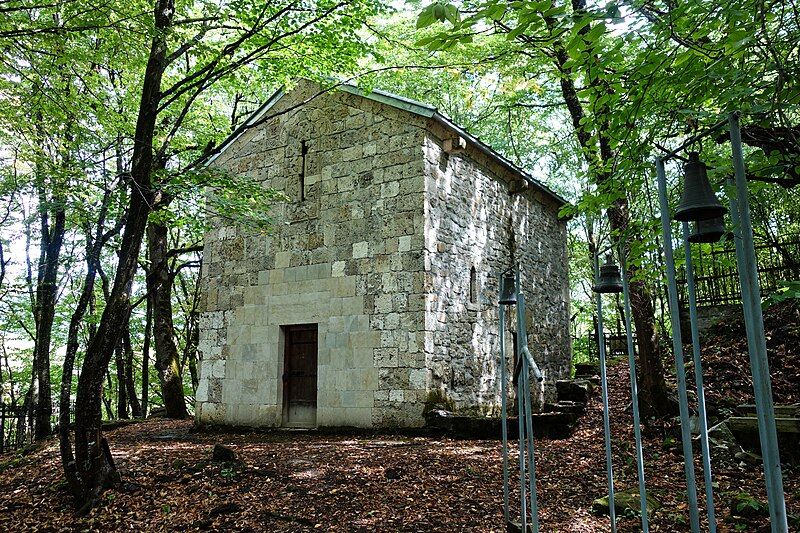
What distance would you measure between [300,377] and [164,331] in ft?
17.6

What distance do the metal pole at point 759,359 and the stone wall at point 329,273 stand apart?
22.4 ft

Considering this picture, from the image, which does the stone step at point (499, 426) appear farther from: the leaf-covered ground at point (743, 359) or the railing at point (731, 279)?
the railing at point (731, 279)

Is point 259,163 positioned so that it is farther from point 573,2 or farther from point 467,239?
point 573,2

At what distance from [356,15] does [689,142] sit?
563 centimetres

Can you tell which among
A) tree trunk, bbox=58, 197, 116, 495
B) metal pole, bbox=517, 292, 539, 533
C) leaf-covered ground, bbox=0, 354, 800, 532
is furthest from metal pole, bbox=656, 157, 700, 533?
tree trunk, bbox=58, 197, 116, 495

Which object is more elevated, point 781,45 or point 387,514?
point 781,45

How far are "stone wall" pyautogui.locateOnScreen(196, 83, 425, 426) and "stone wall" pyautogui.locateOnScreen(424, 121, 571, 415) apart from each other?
39 cm

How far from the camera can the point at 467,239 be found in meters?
10.5

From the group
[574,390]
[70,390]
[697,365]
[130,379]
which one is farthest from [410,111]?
[130,379]

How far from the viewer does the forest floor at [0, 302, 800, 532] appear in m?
5.26

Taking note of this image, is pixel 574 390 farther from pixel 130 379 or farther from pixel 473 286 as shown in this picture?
pixel 130 379

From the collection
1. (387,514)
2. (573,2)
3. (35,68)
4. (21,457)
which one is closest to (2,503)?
(21,457)

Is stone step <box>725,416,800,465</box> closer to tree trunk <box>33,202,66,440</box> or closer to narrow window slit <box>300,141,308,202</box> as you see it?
narrow window slit <box>300,141,308,202</box>

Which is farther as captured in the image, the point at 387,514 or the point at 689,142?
the point at 387,514
